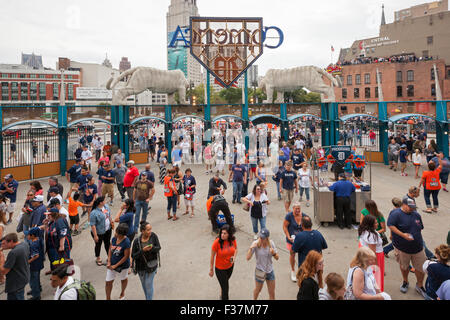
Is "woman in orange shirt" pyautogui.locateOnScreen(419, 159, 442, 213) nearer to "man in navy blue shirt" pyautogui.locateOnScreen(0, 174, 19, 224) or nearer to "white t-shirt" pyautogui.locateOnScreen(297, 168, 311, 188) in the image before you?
"white t-shirt" pyautogui.locateOnScreen(297, 168, 311, 188)

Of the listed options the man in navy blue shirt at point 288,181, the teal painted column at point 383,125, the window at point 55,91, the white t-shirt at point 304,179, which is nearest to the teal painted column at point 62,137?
the man in navy blue shirt at point 288,181

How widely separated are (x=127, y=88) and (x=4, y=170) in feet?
26.8

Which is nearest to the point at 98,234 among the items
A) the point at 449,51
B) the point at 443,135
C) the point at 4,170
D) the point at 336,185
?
the point at 336,185

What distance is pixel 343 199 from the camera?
7.85 m

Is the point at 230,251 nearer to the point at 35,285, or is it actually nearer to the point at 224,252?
the point at 224,252

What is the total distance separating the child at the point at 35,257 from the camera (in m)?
4.93

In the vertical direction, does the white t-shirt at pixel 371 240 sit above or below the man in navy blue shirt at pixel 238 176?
below

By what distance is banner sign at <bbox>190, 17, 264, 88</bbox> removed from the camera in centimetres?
1869

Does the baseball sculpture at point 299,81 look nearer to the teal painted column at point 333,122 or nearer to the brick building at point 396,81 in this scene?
the teal painted column at point 333,122

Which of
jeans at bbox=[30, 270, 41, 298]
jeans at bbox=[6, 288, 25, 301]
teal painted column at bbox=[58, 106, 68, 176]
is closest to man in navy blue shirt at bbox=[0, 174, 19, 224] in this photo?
jeans at bbox=[30, 270, 41, 298]

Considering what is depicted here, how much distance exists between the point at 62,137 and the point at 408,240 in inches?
640

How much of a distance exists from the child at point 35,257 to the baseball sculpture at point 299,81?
61.2 ft

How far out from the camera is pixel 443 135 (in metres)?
16.5

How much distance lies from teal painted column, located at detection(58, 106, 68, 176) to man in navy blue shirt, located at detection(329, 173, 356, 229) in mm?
13971
